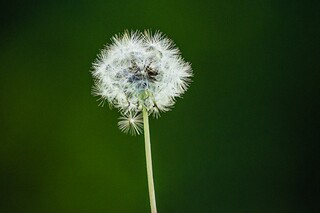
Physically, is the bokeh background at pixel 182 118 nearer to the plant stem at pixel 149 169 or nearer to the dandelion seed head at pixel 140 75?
the dandelion seed head at pixel 140 75

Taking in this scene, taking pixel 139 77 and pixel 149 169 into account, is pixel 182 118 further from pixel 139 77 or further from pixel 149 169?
pixel 149 169

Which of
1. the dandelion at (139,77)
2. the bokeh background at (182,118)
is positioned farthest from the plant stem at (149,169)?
the bokeh background at (182,118)

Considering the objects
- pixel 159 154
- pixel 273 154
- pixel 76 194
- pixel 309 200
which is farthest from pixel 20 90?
pixel 309 200

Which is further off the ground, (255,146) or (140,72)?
(255,146)

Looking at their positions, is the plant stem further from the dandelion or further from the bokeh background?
the bokeh background

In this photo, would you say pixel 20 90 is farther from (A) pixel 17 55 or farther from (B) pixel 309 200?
(B) pixel 309 200

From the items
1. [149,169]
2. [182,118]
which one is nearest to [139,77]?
[149,169]
